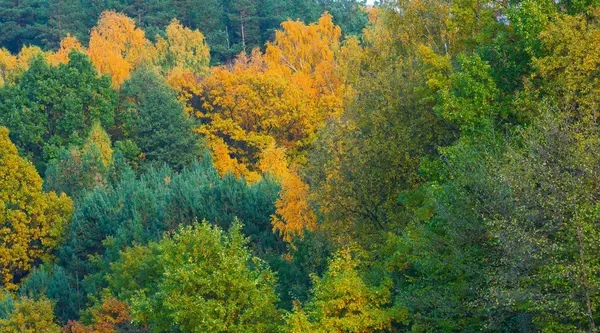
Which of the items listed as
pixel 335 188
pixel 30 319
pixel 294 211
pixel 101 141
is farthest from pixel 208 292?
pixel 101 141

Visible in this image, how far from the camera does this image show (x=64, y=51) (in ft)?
224

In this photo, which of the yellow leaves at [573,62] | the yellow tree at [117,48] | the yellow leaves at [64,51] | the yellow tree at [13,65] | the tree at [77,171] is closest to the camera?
the yellow leaves at [573,62]

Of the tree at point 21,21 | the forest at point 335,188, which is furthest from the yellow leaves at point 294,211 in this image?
the tree at point 21,21

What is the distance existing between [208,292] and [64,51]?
157 feet

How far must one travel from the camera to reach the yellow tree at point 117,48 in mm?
63500

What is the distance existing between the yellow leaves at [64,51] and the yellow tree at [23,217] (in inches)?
709

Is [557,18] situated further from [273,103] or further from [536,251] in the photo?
[273,103]

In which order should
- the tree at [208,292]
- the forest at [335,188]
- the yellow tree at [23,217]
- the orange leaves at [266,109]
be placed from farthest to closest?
the orange leaves at [266,109] < the yellow tree at [23,217] < the tree at [208,292] < the forest at [335,188]

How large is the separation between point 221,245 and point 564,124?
40.8ft

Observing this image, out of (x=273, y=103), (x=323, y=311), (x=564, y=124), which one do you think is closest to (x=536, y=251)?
(x=564, y=124)

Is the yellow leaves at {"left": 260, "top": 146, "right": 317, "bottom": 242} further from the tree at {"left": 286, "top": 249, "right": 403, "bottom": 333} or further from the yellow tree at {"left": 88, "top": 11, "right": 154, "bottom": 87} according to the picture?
the yellow tree at {"left": 88, "top": 11, "right": 154, "bottom": 87}

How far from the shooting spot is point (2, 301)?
3622 cm

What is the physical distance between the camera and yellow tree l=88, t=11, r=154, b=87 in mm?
63500

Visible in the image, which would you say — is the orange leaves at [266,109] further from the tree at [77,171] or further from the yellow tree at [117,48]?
the tree at [77,171]
